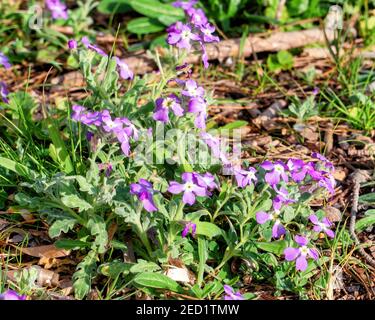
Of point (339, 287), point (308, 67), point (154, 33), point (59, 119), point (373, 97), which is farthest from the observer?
point (154, 33)

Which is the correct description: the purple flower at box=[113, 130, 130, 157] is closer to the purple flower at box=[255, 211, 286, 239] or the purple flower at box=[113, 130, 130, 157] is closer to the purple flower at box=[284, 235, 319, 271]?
the purple flower at box=[255, 211, 286, 239]

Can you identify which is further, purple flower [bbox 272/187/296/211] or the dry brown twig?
the dry brown twig

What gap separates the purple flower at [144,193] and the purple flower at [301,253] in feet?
2.08

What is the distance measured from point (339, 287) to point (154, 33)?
268 centimetres

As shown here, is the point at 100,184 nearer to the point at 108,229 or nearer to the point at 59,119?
the point at 108,229

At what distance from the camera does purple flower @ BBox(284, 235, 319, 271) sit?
9.22 ft

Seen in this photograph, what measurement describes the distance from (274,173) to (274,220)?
0.71ft

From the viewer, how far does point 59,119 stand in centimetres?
380

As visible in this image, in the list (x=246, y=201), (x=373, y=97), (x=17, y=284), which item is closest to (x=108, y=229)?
(x=17, y=284)

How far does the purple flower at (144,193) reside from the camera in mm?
2664

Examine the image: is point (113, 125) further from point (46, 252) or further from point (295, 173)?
point (295, 173)

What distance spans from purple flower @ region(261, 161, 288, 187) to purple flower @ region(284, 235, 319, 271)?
0.87 ft

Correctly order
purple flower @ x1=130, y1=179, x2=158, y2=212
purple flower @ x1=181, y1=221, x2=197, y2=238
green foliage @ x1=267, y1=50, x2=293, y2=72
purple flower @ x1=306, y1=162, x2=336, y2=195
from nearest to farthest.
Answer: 1. purple flower @ x1=130, y1=179, x2=158, y2=212
2. purple flower @ x1=181, y1=221, x2=197, y2=238
3. purple flower @ x1=306, y1=162, x2=336, y2=195
4. green foliage @ x1=267, y1=50, x2=293, y2=72

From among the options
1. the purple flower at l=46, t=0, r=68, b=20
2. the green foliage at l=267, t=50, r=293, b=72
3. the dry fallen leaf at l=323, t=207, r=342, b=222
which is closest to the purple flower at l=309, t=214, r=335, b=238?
the dry fallen leaf at l=323, t=207, r=342, b=222
